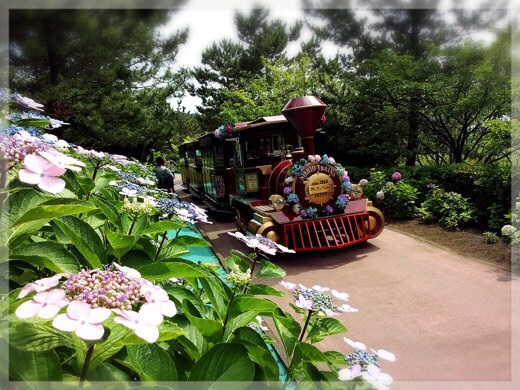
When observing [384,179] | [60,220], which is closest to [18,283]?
[60,220]

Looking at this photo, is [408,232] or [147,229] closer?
[147,229]

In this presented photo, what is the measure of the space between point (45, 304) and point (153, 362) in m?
0.31

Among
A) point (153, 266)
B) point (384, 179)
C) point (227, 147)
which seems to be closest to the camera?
point (153, 266)

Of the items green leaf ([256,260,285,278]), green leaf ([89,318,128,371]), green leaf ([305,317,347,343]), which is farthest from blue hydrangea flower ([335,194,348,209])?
green leaf ([89,318,128,371])

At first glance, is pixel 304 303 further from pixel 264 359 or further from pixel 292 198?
pixel 292 198

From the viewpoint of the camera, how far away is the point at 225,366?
2.72ft

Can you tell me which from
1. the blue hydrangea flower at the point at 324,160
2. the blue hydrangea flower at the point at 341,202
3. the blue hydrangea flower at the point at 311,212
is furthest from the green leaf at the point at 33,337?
the blue hydrangea flower at the point at 341,202

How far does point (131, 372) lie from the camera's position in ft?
2.90

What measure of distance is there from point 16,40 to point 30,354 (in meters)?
7.00

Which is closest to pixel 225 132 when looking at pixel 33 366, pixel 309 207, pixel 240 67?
pixel 309 207

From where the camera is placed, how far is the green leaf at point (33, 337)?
68 centimetres

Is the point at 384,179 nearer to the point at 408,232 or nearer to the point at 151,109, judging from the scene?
the point at 408,232

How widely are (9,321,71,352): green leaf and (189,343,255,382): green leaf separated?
0.29 meters

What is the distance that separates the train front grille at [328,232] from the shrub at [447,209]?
232 cm
